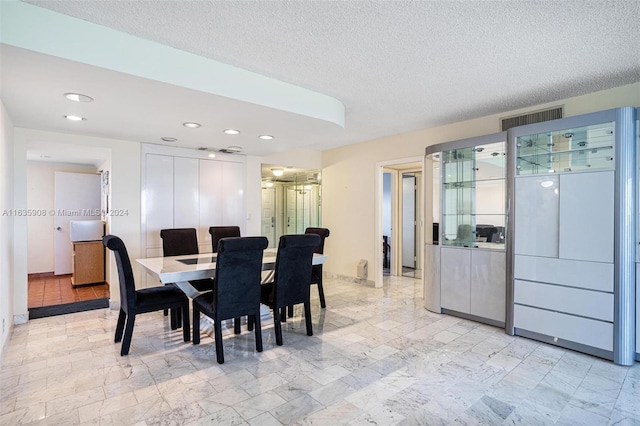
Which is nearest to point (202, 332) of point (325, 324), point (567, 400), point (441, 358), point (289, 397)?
point (325, 324)

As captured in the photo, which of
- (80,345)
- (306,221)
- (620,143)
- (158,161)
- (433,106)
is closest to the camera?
(620,143)

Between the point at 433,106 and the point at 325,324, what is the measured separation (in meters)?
2.79

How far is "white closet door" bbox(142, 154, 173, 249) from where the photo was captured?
4.70 meters

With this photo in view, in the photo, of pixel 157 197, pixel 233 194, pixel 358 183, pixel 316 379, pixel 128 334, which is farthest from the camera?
pixel 358 183

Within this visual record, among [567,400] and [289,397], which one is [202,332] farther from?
[567,400]

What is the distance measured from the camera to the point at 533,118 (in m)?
3.77

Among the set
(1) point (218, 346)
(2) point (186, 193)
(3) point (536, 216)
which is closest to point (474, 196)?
(3) point (536, 216)

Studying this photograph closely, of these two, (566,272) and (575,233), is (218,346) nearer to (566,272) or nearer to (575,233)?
(566,272)

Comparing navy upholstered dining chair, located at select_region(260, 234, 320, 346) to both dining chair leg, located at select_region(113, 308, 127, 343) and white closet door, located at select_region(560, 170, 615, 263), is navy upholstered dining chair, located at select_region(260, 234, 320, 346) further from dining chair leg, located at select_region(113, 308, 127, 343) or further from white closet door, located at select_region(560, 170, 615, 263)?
white closet door, located at select_region(560, 170, 615, 263)

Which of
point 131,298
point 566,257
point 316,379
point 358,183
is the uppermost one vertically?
point 358,183

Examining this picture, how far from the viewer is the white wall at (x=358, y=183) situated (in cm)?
463

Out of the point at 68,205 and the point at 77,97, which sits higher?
the point at 77,97

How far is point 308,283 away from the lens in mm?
3510

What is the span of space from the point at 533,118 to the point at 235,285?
12.1 ft
